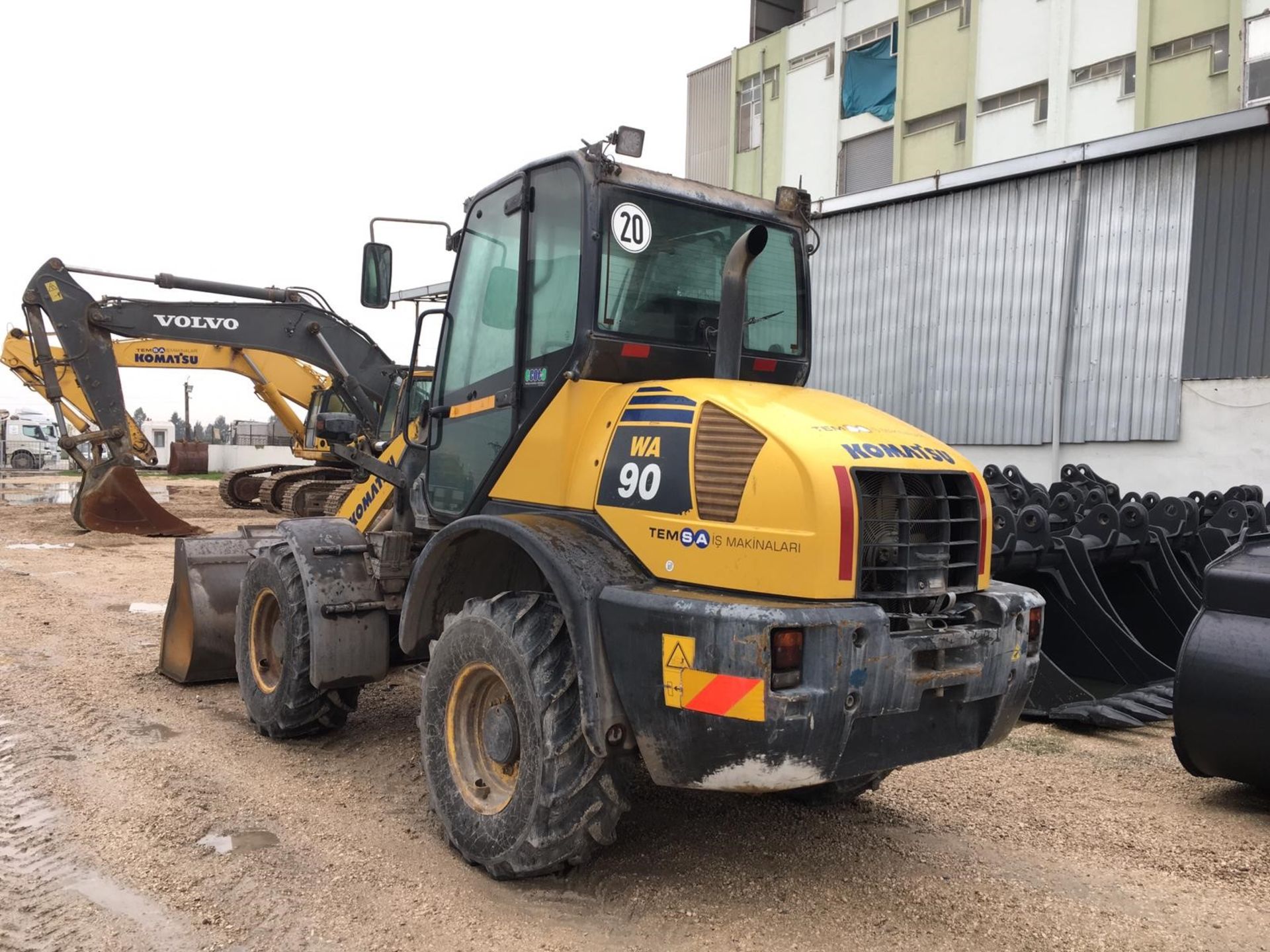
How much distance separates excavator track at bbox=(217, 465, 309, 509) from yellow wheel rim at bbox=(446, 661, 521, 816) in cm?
1787

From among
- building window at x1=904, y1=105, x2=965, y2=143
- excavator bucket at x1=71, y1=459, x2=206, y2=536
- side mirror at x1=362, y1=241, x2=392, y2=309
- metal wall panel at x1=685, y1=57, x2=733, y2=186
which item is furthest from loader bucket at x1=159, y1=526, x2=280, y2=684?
metal wall panel at x1=685, y1=57, x2=733, y2=186

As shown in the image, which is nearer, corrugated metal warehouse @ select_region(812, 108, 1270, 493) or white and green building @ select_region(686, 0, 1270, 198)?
corrugated metal warehouse @ select_region(812, 108, 1270, 493)

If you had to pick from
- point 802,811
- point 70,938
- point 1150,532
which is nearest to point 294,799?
point 70,938

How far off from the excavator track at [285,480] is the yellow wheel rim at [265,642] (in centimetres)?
1369

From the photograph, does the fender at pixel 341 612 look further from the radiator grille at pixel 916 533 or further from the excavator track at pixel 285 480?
the excavator track at pixel 285 480

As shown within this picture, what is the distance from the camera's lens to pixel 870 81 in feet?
96.1

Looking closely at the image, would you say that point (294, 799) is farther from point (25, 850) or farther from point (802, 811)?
point (802, 811)

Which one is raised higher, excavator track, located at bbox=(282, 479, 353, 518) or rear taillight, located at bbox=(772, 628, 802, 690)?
rear taillight, located at bbox=(772, 628, 802, 690)

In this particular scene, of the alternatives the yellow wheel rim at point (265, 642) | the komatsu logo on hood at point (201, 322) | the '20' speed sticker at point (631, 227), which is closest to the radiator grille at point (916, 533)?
the '20' speed sticker at point (631, 227)

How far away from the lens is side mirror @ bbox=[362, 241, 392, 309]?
5.16m

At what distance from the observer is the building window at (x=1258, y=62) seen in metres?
19.7

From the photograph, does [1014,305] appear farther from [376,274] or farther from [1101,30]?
[1101,30]

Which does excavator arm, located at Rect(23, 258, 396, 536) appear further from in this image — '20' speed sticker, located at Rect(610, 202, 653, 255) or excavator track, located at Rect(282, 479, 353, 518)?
'20' speed sticker, located at Rect(610, 202, 653, 255)

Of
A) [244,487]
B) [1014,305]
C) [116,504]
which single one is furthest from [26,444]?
[1014,305]
